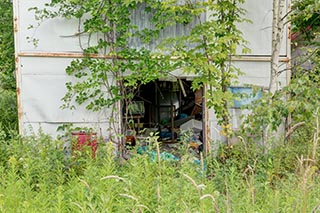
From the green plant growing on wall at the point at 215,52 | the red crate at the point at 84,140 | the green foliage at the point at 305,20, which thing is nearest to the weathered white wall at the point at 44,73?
the red crate at the point at 84,140

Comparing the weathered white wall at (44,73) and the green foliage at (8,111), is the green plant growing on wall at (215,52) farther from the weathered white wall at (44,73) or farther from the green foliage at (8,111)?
the green foliage at (8,111)

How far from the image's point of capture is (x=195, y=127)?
24.7 ft

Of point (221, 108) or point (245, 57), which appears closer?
point (221, 108)

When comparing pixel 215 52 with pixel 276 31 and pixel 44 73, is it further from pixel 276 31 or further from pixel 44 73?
pixel 44 73

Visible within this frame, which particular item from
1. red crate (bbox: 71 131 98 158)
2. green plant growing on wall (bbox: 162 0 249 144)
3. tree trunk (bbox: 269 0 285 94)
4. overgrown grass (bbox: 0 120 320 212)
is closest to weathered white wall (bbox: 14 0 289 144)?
red crate (bbox: 71 131 98 158)

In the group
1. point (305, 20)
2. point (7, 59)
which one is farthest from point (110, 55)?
point (305, 20)

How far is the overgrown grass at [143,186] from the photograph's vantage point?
223cm

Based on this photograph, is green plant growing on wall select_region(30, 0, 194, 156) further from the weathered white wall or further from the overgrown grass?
the overgrown grass

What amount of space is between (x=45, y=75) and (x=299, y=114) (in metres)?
3.94

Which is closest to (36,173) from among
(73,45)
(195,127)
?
(73,45)

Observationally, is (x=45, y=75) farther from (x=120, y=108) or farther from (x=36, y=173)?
(x=36, y=173)

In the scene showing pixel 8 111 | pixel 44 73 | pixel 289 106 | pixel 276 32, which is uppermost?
pixel 276 32

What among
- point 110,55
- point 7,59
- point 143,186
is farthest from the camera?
point 7,59

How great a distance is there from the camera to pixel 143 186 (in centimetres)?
285
